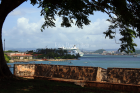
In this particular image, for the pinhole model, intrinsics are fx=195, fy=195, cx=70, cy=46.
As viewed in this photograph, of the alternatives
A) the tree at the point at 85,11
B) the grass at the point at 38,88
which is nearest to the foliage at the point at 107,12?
the tree at the point at 85,11

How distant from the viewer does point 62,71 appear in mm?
11578

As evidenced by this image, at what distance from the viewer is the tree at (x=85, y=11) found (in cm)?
835

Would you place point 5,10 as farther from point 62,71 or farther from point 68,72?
point 68,72

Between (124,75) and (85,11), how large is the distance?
157 inches

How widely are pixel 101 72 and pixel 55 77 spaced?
281cm

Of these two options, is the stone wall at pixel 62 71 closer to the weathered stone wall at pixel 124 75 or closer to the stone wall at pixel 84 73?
Answer: the stone wall at pixel 84 73

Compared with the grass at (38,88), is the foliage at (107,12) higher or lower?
higher

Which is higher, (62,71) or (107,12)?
(107,12)

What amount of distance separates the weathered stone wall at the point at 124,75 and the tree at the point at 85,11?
126cm

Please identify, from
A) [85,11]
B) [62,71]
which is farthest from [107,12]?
[62,71]

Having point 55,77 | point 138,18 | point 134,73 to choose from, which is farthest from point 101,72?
point 138,18

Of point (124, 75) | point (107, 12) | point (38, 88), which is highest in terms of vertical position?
point (107, 12)

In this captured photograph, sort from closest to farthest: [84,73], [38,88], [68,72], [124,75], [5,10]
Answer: [38,88] < [124,75] < [5,10] < [84,73] < [68,72]

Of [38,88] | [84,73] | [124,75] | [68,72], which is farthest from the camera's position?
[68,72]
